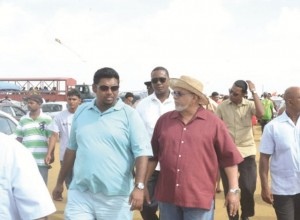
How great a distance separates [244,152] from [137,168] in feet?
8.69

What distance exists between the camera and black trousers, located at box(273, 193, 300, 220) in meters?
4.62

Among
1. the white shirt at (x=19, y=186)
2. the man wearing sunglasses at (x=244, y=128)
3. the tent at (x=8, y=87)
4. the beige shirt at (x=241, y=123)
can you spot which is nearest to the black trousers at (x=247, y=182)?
the man wearing sunglasses at (x=244, y=128)

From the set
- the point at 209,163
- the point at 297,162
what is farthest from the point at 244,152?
the point at 209,163

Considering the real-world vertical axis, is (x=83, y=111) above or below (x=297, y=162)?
above

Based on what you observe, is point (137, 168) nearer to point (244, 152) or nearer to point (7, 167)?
point (7, 167)

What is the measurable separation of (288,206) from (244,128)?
193 centimetres

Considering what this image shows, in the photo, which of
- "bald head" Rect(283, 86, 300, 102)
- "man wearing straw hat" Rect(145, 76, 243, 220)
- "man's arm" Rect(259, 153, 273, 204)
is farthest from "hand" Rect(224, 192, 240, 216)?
"bald head" Rect(283, 86, 300, 102)

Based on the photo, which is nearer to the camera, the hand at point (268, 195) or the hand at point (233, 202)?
the hand at point (233, 202)

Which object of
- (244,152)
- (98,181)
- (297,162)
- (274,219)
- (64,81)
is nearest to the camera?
(98,181)

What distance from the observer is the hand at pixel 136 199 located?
389cm

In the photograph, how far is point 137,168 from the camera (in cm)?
401

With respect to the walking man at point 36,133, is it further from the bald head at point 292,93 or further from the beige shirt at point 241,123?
the bald head at point 292,93

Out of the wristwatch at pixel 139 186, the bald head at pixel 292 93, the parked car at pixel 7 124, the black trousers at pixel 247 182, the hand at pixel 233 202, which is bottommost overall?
the black trousers at pixel 247 182

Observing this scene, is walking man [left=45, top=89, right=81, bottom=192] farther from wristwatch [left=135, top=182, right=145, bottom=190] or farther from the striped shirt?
wristwatch [left=135, top=182, right=145, bottom=190]
